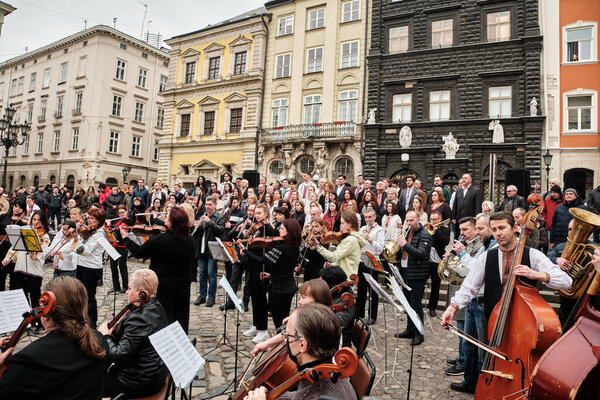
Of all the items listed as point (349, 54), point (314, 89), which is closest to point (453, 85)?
point (349, 54)

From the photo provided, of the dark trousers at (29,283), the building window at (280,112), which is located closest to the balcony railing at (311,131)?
the building window at (280,112)

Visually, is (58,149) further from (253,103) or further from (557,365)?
(557,365)

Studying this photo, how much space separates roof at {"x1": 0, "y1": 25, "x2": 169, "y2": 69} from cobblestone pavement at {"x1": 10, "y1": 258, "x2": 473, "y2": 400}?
3514cm

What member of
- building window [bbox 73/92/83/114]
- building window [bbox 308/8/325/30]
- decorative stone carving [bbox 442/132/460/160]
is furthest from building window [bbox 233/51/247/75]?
building window [bbox 73/92/83/114]

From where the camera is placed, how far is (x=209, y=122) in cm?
2941

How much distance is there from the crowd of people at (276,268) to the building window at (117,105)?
28584 millimetres

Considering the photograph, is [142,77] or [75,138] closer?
[75,138]

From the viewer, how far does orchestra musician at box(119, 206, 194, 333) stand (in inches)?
183

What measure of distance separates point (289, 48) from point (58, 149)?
2674 cm

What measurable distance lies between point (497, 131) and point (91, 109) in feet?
112

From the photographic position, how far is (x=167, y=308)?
4699 mm

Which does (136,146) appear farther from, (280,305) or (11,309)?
(11,309)

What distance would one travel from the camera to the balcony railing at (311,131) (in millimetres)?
23094

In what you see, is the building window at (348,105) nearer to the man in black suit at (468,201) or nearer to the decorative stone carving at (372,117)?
the decorative stone carving at (372,117)
